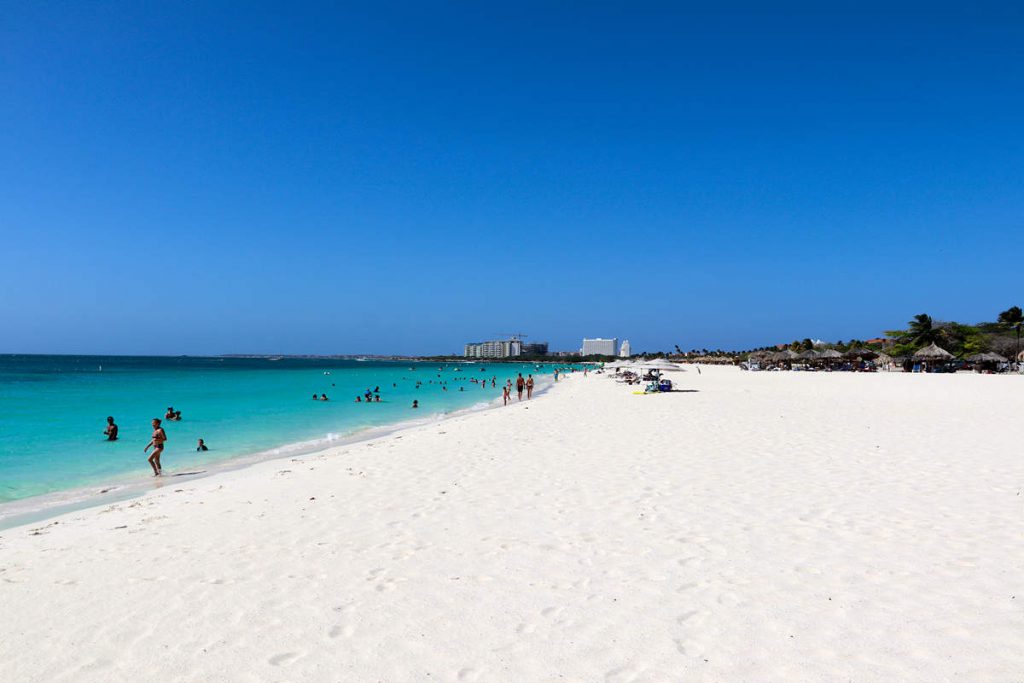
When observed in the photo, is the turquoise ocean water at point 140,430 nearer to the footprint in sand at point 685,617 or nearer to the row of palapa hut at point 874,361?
the footprint in sand at point 685,617

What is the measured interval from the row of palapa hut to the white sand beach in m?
48.1

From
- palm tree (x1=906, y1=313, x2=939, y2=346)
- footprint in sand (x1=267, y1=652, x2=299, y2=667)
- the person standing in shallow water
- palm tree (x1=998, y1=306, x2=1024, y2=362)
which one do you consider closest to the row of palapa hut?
palm tree (x1=906, y1=313, x2=939, y2=346)

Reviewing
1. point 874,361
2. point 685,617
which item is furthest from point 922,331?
point 685,617

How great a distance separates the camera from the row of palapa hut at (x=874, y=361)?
4578 cm

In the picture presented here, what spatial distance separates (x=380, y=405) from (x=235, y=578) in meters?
26.4

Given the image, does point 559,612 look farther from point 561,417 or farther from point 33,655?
point 561,417

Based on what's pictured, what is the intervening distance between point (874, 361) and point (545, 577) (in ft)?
230

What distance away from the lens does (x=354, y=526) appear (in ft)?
19.5

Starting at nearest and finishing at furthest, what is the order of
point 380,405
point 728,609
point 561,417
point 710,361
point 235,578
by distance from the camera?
point 728,609 < point 235,578 < point 561,417 < point 380,405 < point 710,361

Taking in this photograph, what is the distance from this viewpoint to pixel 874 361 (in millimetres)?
60938

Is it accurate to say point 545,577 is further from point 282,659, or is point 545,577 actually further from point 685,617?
point 282,659

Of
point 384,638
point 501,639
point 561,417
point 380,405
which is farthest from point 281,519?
point 380,405

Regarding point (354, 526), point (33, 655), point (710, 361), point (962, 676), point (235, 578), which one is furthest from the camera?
point (710, 361)

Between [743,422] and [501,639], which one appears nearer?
[501,639]
